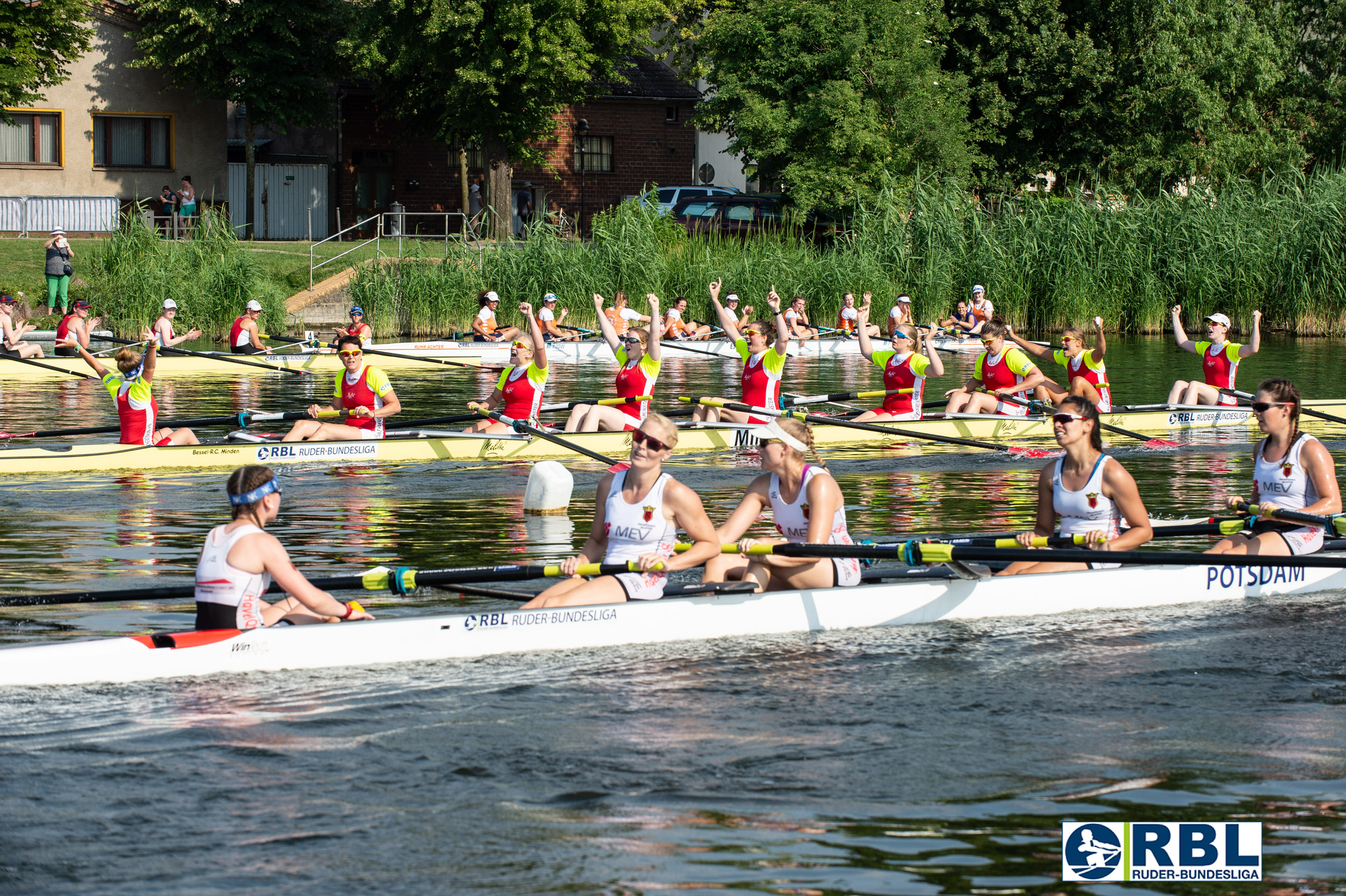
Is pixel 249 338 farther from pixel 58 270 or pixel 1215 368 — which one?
pixel 1215 368

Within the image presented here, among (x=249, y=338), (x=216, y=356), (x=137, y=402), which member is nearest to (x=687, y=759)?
(x=137, y=402)

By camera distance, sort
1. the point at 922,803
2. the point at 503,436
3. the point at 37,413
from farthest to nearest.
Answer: the point at 37,413, the point at 503,436, the point at 922,803

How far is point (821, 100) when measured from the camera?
122 ft

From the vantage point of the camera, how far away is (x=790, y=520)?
905 centimetres

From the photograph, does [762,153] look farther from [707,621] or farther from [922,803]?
[922,803]

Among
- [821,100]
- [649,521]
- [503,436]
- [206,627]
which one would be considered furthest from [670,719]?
[821,100]

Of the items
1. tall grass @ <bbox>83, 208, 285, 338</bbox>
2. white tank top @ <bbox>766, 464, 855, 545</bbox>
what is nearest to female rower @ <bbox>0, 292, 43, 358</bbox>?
tall grass @ <bbox>83, 208, 285, 338</bbox>

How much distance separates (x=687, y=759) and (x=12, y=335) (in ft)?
68.1

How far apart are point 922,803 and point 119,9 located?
39.1 meters

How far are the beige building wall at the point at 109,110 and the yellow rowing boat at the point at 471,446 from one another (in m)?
26.4

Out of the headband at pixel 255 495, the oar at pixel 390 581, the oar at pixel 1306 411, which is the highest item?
the oar at pixel 1306 411

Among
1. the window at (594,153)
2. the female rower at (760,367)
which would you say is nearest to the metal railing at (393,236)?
the window at (594,153)

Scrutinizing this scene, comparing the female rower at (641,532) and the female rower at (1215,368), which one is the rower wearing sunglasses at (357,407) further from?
the female rower at (1215,368)

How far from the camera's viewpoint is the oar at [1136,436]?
17.3 meters
